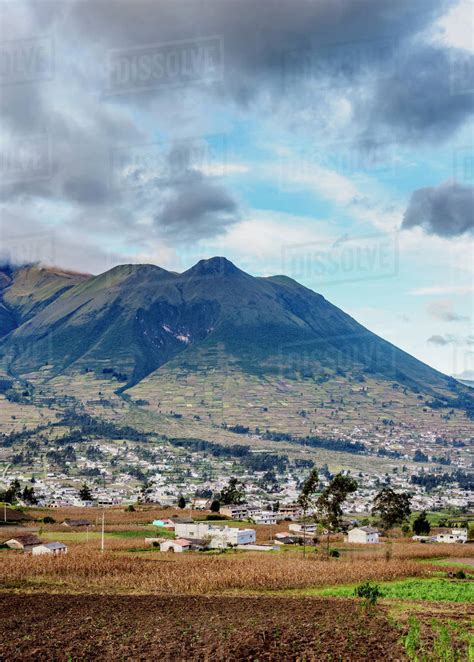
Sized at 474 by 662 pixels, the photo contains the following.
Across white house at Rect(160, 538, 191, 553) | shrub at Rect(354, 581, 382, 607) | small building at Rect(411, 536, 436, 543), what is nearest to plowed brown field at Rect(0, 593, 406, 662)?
shrub at Rect(354, 581, 382, 607)

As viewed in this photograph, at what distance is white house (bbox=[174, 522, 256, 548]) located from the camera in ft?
253

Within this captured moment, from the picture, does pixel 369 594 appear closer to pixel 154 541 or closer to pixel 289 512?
pixel 154 541

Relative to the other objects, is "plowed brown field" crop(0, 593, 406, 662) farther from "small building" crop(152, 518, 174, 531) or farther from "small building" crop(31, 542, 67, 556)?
"small building" crop(152, 518, 174, 531)

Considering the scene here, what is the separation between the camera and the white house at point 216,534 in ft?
253

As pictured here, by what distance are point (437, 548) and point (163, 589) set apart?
43.3 meters

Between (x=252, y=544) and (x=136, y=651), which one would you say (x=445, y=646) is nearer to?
(x=136, y=651)

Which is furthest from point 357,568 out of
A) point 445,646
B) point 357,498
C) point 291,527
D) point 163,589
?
point 357,498

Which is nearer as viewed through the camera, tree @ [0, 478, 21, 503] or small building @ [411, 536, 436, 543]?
small building @ [411, 536, 436, 543]

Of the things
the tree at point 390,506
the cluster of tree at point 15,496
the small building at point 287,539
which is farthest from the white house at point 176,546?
the cluster of tree at point 15,496

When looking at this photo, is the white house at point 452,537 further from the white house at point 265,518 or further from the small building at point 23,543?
the small building at point 23,543

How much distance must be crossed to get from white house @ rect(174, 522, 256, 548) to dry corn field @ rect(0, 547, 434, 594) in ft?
75.7

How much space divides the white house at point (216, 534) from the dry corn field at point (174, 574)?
23.1 metres

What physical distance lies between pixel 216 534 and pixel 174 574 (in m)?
35.1

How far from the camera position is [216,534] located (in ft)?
261
